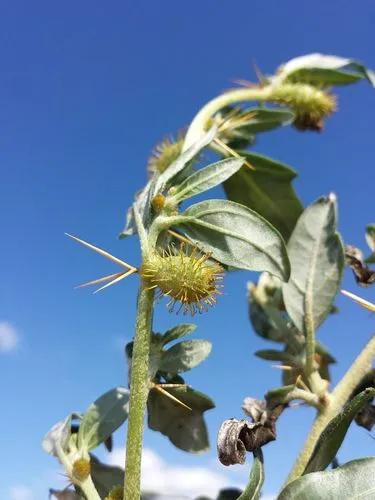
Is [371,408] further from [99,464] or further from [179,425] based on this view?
[99,464]

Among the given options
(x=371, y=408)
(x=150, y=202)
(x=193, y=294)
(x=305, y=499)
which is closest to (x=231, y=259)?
(x=193, y=294)

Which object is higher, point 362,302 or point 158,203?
point 158,203

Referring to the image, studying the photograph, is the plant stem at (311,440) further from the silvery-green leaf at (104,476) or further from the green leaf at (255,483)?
the silvery-green leaf at (104,476)

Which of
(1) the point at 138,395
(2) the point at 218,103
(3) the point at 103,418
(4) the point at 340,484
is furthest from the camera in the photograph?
(2) the point at 218,103

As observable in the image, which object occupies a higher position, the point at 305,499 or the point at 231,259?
the point at 231,259

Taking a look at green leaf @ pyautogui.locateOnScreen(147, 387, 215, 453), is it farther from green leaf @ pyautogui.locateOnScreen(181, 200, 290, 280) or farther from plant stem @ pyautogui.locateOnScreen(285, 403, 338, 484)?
green leaf @ pyautogui.locateOnScreen(181, 200, 290, 280)

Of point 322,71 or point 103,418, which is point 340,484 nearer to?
point 103,418

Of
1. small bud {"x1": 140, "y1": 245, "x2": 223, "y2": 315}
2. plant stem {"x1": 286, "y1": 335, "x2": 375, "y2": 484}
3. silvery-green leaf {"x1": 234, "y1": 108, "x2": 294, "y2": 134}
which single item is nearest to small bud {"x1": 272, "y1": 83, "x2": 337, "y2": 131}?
silvery-green leaf {"x1": 234, "y1": 108, "x2": 294, "y2": 134}

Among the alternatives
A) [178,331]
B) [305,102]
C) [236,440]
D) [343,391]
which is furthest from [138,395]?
[305,102]
